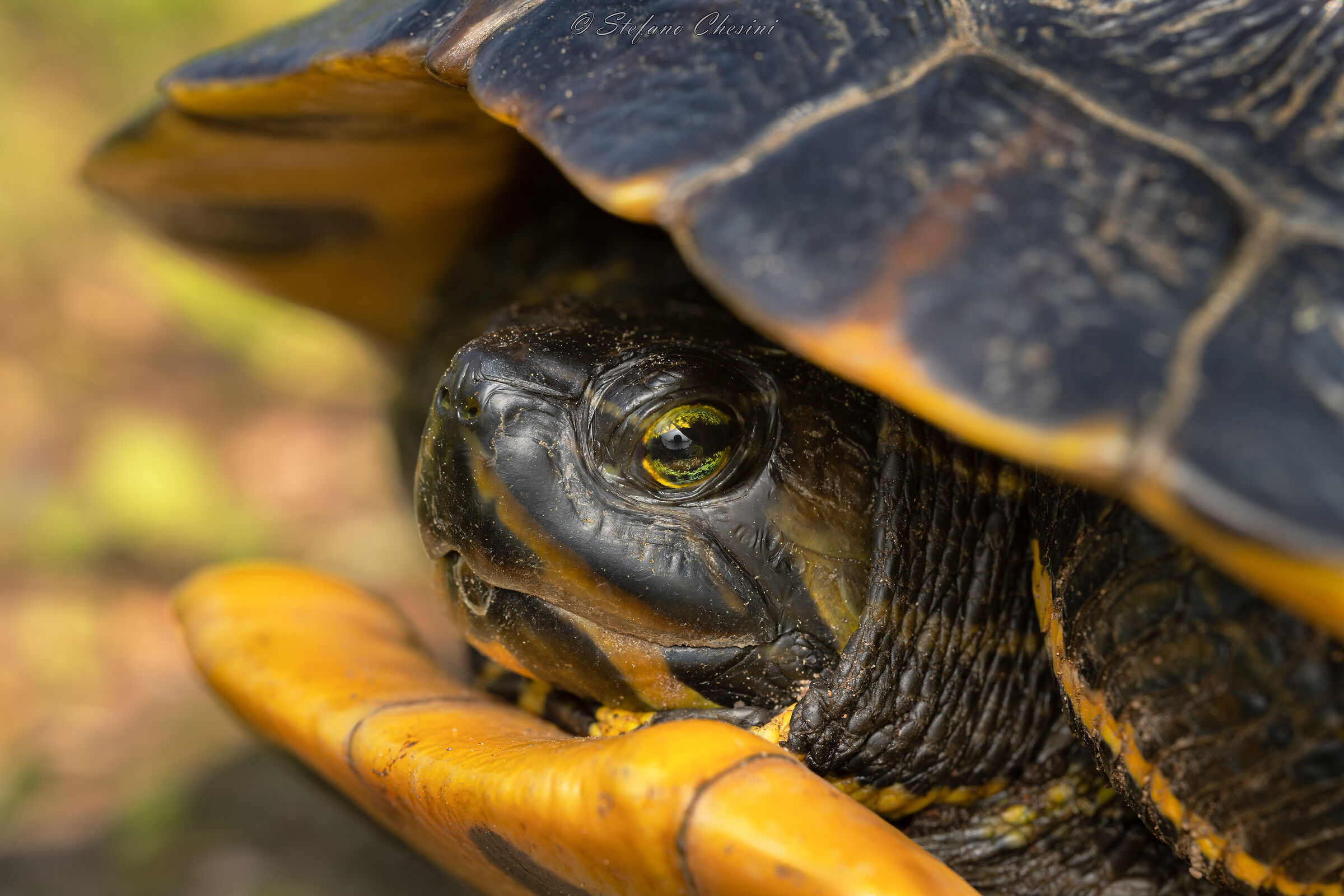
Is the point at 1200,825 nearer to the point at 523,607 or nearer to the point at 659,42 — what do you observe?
the point at 523,607

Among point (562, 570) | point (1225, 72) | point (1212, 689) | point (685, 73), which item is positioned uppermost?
point (685, 73)

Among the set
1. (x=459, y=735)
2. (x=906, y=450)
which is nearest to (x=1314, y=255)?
(x=906, y=450)

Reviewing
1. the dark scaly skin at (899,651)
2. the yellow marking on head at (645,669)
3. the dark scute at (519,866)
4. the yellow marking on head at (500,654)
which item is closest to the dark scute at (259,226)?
the dark scaly skin at (899,651)

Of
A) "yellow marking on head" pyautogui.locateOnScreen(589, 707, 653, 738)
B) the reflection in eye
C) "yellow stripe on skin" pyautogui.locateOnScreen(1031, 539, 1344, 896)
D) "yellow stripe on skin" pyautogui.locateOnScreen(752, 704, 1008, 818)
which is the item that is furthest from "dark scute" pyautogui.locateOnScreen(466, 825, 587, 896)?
"yellow stripe on skin" pyautogui.locateOnScreen(1031, 539, 1344, 896)

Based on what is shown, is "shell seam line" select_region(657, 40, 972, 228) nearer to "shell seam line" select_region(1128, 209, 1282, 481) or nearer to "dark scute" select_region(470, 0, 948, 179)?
"dark scute" select_region(470, 0, 948, 179)

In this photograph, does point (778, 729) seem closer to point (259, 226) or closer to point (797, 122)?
point (797, 122)

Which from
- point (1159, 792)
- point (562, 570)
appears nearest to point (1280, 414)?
point (1159, 792)

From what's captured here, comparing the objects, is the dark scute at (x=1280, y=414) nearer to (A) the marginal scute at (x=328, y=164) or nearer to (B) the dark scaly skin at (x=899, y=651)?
(B) the dark scaly skin at (x=899, y=651)
